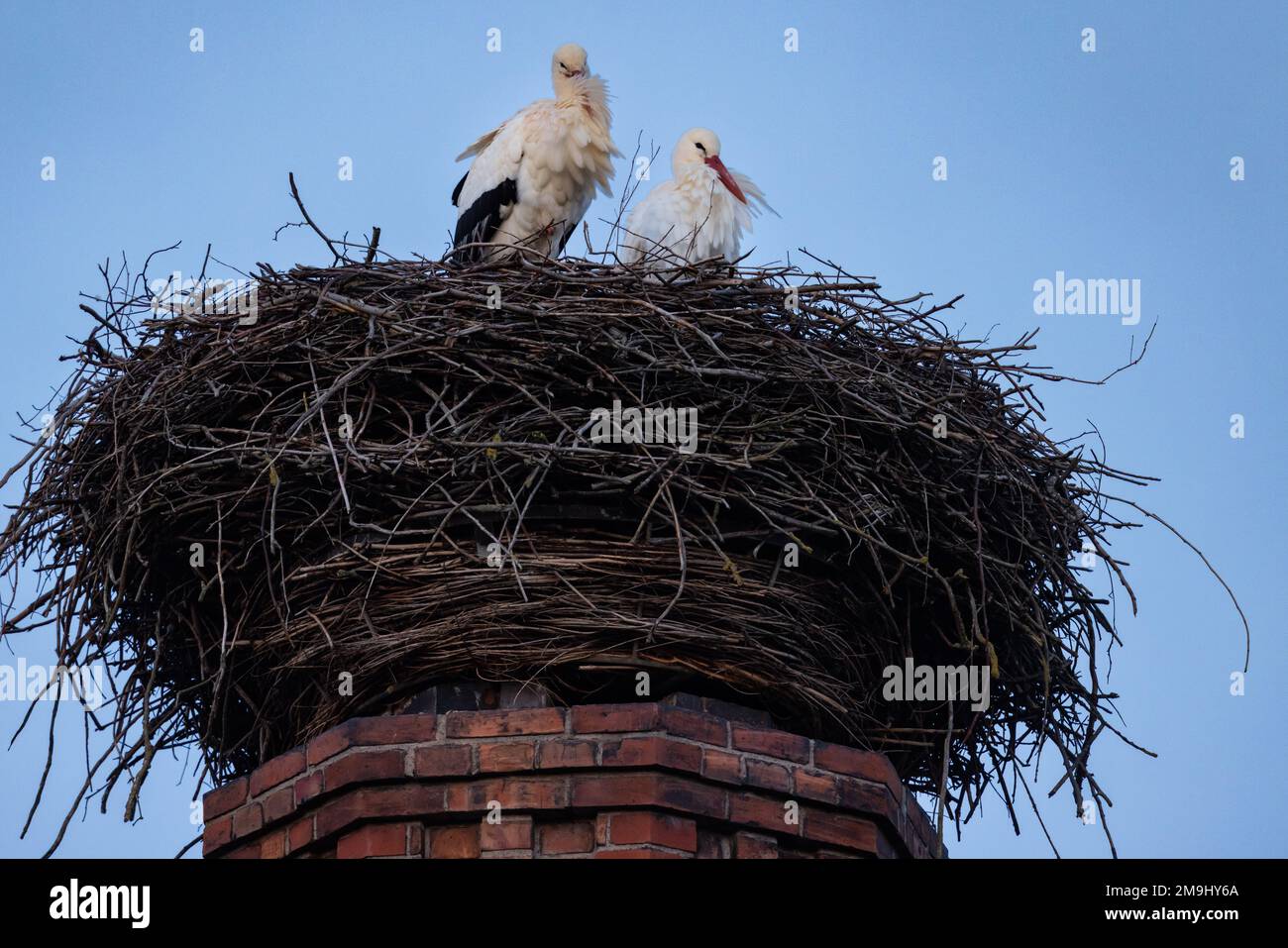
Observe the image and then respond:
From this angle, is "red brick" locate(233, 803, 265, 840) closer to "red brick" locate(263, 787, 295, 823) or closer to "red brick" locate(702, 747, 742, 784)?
"red brick" locate(263, 787, 295, 823)

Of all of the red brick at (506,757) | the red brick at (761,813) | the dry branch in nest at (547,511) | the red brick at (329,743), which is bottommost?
the red brick at (761,813)

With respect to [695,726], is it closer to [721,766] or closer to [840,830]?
[721,766]

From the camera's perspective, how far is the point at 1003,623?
5.77m

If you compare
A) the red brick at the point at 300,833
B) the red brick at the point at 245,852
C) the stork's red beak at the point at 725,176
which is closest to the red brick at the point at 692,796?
the red brick at the point at 300,833

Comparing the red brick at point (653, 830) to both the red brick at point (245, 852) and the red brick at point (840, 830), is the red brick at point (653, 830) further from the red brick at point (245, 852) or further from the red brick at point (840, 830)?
the red brick at point (245, 852)

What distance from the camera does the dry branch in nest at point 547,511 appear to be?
5.15 metres

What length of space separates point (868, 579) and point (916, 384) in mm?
697

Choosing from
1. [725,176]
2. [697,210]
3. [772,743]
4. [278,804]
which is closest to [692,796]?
[772,743]

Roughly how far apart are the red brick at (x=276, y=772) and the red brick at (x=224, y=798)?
48 millimetres

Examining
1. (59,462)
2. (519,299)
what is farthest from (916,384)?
(59,462)

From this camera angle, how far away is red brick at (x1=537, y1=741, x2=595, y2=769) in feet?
15.6

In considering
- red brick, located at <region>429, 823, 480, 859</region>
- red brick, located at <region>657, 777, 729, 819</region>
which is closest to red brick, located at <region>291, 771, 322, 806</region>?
red brick, located at <region>429, 823, 480, 859</region>
